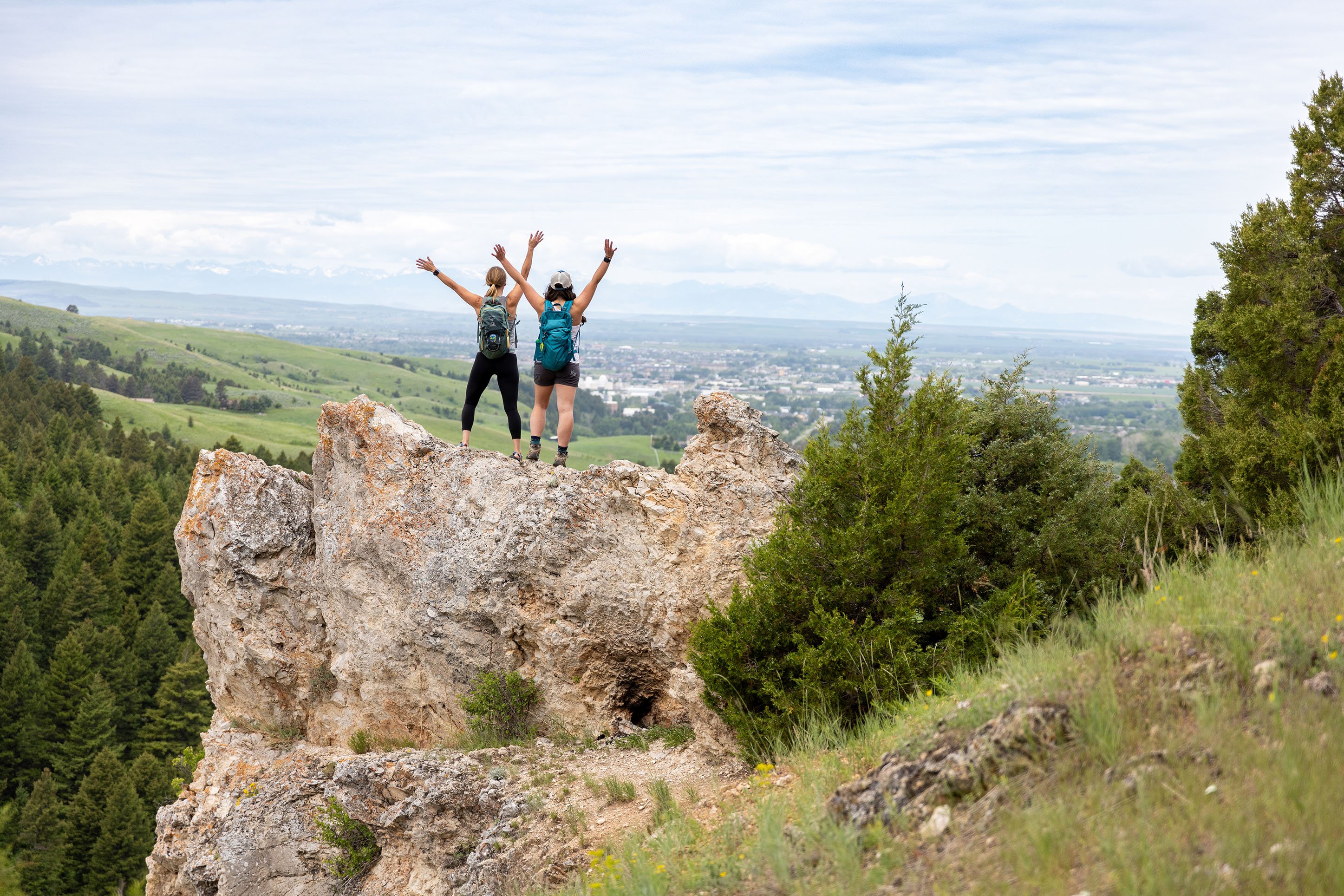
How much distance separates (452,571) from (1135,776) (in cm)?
1061

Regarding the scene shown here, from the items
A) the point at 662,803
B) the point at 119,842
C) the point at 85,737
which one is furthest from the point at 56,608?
the point at 662,803

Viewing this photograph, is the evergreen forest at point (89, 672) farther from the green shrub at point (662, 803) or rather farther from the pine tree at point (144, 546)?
the green shrub at point (662, 803)

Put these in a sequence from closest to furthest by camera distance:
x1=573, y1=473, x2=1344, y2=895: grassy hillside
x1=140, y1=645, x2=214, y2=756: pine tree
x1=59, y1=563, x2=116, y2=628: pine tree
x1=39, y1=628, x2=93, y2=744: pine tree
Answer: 1. x1=573, y1=473, x2=1344, y2=895: grassy hillside
2. x1=39, y1=628, x2=93, y2=744: pine tree
3. x1=140, y1=645, x2=214, y2=756: pine tree
4. x1=59, y1=563, x2=116, y2=628: pine tree

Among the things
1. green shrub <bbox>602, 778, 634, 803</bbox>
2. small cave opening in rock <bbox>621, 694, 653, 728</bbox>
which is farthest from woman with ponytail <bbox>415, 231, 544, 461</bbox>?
green shrub <bbox>602, 778, 634, 803</bbox>

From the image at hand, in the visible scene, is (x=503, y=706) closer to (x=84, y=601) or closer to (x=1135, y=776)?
→ (x=1135, y=776)

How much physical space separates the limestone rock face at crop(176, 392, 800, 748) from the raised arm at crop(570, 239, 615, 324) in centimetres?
259

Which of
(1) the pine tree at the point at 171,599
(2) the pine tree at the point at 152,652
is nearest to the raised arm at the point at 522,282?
(2) the pine tree at the point at 152,652

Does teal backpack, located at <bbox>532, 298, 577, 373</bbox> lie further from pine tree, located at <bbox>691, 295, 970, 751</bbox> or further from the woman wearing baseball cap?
pine tree, located at <bbox>691, 295, 970, 751</bbox>

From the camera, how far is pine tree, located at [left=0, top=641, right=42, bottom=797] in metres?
50.8

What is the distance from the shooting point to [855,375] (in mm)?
11750

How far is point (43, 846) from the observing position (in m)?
45.0

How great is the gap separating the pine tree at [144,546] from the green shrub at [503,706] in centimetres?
6364

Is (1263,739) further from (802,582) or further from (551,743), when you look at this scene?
(551,743)

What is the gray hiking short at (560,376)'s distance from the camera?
1448cm
